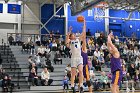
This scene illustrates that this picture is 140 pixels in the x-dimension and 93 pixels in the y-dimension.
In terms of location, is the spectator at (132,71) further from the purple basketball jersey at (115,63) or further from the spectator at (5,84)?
the purple basketball jersey at (115,63)

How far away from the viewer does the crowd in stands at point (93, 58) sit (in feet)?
68.2

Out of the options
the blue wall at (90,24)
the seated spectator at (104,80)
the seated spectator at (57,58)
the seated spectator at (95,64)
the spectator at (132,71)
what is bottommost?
the seated spectator at (104,80)

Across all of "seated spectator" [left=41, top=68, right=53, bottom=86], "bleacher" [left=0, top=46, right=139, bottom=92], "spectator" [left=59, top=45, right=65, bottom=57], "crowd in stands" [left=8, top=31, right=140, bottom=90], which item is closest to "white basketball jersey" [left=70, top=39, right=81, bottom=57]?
"crowd in stands" [left=8, top=31, right=140, bottom=90]

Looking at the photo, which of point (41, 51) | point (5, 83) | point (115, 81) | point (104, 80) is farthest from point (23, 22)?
point (115, 81)

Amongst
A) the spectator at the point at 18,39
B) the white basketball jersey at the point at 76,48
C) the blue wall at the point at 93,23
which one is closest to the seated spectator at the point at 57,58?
the spectator at the point at 18,39

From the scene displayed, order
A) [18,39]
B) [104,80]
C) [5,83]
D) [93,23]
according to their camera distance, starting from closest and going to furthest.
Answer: [5,83] → [104,80] → [18,39] → [93,23]

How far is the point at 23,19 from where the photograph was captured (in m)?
32.8

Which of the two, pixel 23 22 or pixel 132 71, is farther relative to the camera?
pixel 23 22

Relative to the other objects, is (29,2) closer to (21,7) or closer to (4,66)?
(21,7)

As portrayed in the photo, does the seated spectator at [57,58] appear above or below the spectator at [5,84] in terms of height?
above

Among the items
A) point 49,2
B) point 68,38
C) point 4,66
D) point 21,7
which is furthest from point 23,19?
point 68,38

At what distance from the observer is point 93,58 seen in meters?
24.0

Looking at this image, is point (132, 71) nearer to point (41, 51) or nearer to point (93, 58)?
point (93, 58)

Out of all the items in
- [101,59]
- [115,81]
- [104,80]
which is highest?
[115,81]
